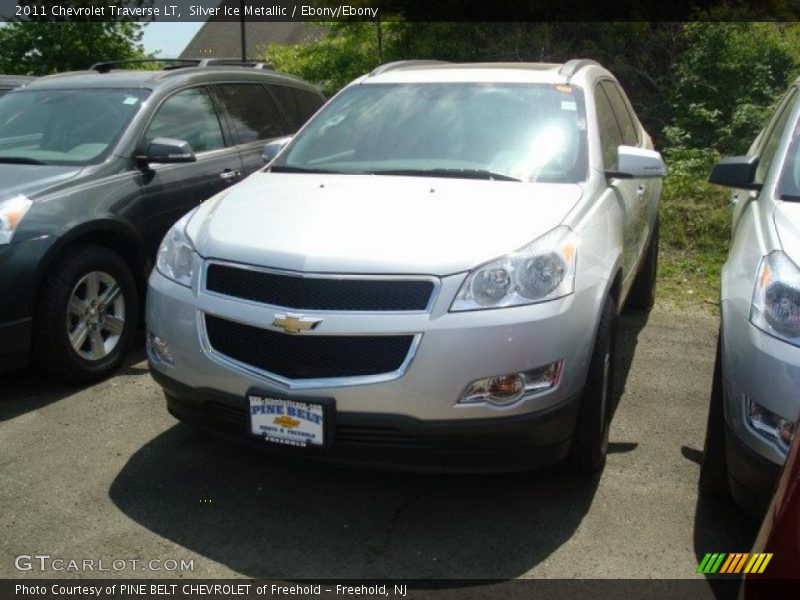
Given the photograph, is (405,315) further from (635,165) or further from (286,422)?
(635,165)

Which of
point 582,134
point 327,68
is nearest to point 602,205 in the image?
point 582,134

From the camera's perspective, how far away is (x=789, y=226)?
11.0 ft

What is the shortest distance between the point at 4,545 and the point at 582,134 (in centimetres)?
312

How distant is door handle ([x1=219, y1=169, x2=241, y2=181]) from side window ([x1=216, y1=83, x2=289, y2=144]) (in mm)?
352

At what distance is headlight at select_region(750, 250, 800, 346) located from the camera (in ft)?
9.64

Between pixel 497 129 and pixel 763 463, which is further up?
pixel 497 129

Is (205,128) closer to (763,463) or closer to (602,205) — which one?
(602,205)

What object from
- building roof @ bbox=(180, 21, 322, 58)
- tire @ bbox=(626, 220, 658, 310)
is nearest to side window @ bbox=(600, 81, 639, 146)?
tire @ bbox=(626, 220, 658, 310)

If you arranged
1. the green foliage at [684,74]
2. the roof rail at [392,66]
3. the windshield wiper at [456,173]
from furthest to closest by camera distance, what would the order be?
the green foliage at [684,74] → the roof rail at [392,66] → the windshield wiper at [456,173]

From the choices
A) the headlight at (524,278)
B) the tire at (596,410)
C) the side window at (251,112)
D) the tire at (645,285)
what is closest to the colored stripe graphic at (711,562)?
the tire at (596,410)

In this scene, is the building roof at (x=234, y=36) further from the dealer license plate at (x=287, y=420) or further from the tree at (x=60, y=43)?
the dealer license plate at (x=287, y=420)

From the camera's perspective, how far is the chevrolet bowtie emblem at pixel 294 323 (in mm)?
3188

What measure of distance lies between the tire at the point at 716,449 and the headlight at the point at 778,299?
0.39 m

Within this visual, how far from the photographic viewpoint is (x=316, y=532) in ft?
11.1
